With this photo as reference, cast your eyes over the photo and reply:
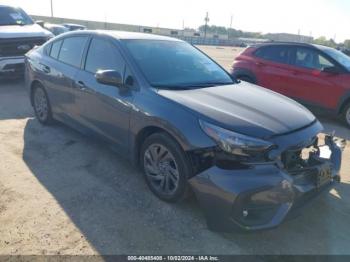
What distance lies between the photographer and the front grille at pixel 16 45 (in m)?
8.66

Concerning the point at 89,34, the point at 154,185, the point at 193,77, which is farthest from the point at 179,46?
the point at 154,185

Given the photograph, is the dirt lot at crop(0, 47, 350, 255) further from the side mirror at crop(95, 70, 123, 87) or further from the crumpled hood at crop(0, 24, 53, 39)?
the crumpled hood at crop(0, 24, 53, 39)

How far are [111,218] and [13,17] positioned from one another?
339 inches

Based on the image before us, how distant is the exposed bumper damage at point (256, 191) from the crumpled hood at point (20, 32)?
295 inches

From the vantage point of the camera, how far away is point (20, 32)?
356 inches

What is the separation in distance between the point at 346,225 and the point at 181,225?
164 centimetres

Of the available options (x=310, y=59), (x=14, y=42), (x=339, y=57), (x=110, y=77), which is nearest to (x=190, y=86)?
(x=110, y=77)

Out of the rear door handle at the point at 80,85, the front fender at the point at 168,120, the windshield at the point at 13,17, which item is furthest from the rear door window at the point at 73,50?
the windshield at the point at 13,17

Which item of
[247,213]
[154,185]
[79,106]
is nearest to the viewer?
[247,213]

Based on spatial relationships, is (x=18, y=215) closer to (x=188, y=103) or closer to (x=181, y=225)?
(x=181, y=225)

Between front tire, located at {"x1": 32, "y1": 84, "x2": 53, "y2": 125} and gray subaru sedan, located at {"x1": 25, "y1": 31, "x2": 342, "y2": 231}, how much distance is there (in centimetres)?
63

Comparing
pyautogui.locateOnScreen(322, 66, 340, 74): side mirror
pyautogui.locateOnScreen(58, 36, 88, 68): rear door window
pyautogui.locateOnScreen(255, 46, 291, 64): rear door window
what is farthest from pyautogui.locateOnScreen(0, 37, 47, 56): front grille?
pyautogui.locateOnScreen(322, 66, 340, 74): side mirror

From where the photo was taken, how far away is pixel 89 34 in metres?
4.96

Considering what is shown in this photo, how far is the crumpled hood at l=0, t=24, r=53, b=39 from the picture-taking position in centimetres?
876
